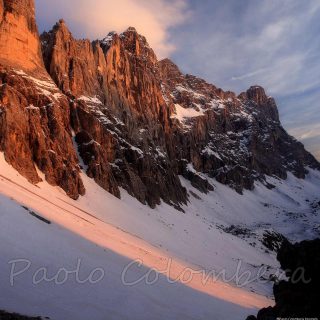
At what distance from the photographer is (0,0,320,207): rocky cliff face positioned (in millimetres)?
50656

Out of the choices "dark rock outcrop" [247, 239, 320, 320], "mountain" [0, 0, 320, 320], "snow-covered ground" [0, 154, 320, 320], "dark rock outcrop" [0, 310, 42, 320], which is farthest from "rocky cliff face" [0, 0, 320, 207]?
"dark rock outcrop" [247, 239, 320, 320]

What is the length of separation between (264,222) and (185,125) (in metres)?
50.3

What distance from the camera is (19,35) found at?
211ft

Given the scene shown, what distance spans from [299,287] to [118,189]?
48469 mm

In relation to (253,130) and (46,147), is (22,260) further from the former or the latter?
(253,130)

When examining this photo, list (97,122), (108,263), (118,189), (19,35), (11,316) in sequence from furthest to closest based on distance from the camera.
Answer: (97,122) < (19,35) < (118,189) < (108,263) < (11,316)

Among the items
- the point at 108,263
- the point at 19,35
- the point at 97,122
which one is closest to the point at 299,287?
the point at 108,263

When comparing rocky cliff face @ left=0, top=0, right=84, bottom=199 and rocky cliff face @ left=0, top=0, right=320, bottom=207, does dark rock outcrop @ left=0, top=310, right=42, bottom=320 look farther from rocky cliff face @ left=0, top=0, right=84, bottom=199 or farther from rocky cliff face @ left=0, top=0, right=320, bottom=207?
rocky cliff face @ left=0, top=0, right=320, bottom=207

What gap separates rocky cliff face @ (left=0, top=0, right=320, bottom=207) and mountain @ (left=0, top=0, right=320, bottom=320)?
26cm

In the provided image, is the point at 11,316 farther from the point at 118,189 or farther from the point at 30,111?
the point at 118,189

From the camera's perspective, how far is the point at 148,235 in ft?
156

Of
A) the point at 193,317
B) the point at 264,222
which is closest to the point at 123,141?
the point at 264,222

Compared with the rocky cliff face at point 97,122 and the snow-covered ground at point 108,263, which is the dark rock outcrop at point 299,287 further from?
the rocky cliff face at point 97,122

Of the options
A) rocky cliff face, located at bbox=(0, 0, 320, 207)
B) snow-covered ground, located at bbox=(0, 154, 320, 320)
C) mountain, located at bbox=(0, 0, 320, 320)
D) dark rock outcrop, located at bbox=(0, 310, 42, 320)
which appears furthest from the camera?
rocky cliff face, located at bbox=(0, 0, 320, 207)
